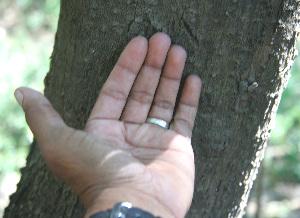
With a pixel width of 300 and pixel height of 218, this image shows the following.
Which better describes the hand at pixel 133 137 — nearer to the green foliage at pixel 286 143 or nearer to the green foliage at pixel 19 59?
the green foliage at pixel 19 59

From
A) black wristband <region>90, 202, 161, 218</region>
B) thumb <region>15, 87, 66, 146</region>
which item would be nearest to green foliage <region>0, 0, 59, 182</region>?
thumb <region>15, 87, 66, 146</region>

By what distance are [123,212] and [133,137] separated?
1.20 ft

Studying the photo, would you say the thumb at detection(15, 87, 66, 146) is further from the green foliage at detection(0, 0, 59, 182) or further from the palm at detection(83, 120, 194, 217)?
the green foliage at detection(0, 0, 59, 182)

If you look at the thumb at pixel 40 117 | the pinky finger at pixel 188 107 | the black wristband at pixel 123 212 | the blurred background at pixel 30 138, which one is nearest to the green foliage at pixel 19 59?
Result: the blurred background at pixel 30 138

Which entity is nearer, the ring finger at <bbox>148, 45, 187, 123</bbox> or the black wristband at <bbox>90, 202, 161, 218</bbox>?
the black wristband at <bbox>90, 202, 161, 218</bbox>

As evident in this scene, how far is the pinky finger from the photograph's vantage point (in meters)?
1.44

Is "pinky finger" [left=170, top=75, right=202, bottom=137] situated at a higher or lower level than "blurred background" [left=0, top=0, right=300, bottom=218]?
higher

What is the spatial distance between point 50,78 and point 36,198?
1.88ft

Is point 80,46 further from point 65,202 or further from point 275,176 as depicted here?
point 275,176

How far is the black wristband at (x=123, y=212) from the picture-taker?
1203 millimetres

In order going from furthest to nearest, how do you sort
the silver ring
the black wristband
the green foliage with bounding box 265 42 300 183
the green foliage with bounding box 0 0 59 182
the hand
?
the green foliage with bounding box 265 42 300 183, the green foliage with bounding box 0 0 59 182, the silver ring, the hand, the black wristband

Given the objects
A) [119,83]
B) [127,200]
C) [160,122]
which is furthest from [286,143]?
[127,200]

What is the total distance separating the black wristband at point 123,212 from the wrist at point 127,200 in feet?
0.09

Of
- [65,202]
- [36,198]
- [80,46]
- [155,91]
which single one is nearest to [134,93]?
[155,91]
